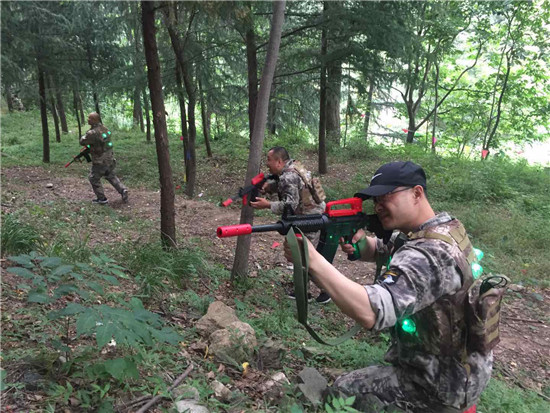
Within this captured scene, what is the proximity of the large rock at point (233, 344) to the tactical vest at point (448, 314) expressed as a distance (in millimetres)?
1577

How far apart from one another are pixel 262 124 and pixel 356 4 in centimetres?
630

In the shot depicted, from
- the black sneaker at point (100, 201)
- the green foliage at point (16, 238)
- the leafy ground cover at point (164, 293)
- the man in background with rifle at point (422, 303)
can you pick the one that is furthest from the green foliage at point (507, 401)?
the black sneaker at point (100, 201)

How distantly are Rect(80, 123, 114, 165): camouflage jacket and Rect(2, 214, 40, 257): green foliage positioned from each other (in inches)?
185

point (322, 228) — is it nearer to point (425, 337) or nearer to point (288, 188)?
point (425, 337)

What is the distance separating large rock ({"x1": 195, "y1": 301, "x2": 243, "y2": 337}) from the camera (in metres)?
3.64

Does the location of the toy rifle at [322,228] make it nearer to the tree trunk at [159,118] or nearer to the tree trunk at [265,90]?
the tree trunk at [265,90]

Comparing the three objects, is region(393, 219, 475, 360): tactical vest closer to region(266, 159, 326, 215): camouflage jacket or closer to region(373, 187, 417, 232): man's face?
region(373, 187, 417, 232): man's face

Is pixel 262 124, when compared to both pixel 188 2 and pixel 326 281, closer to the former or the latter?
pixel 188 2

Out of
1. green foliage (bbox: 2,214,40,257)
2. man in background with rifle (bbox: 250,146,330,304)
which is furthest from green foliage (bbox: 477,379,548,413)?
green foliage (bbox: 2,214,40,257)

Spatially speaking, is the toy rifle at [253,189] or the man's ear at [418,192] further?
the toy rifle at [253,189]

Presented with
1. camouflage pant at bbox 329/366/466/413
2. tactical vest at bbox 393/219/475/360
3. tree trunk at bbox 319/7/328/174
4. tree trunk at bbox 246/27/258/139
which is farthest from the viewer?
tree trunk at bbox 319/7/328/174

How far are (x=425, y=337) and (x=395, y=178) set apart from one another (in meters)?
1.02

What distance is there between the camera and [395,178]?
2.24 m

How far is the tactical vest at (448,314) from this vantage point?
2.19 m
